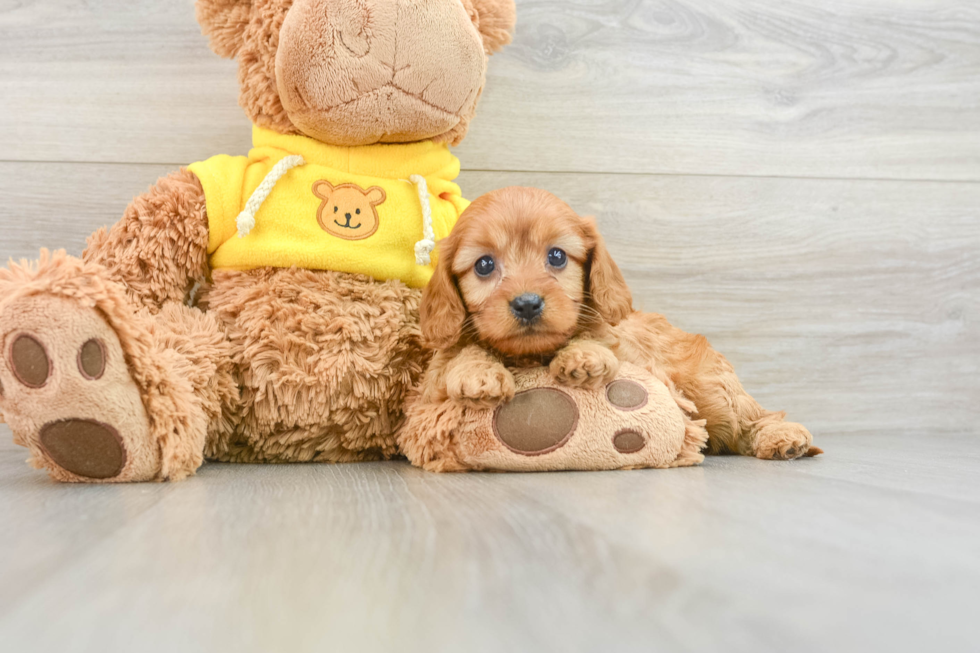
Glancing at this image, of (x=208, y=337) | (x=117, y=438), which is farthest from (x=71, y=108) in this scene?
(x=117, y=438)

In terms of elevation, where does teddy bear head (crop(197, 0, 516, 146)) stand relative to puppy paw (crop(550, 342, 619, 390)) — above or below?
above

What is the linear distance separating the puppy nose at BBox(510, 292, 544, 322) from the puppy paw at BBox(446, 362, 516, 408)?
8 cm

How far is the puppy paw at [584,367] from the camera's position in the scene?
97 centimetres

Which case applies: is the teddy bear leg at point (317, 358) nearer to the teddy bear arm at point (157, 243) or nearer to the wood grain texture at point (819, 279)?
the teddy bear arm at point (157, 243)

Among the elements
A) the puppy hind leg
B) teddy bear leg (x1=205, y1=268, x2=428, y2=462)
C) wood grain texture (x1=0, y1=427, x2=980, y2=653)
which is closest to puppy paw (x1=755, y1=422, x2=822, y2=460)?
the puppy hind leg

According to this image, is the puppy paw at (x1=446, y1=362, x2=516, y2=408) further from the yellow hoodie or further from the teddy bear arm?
the teddy bear arm

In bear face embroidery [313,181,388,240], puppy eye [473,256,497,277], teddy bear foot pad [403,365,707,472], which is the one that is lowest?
teddy bear foot pad [403,365,707,472]

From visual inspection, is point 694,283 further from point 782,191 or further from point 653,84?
point 653,84

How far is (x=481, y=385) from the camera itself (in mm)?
941

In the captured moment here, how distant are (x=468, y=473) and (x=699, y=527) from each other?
16.1 inches

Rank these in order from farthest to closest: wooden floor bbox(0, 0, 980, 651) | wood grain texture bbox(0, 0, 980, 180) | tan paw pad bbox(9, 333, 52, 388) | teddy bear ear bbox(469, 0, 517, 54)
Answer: wood grain texture bbox(0, 0, 980, 180) < teddy bear ear bbox(469, 0, 517, 54) < tan paw pad bbox(9, 333, 52, 388) < wooden floor bbox(0, 0, 980, 651)

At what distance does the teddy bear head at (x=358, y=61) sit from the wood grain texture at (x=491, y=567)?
564 millimetres

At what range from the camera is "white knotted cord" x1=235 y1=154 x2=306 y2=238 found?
3.51 feet

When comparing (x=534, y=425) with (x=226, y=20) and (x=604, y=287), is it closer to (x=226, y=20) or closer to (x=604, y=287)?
(x=604, y=287)
